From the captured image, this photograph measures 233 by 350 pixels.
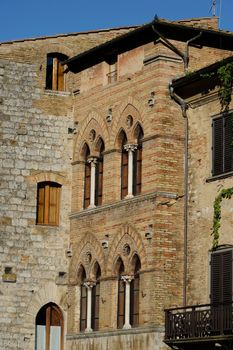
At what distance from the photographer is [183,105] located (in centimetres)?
3116

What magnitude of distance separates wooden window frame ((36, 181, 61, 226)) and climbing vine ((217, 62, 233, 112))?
26.2 feet

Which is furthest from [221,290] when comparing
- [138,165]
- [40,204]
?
[40,204]

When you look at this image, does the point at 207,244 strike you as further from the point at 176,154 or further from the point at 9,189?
the point at 9,189

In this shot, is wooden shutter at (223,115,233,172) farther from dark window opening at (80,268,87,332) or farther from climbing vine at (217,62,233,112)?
dark window opening at (80,268,87,332)

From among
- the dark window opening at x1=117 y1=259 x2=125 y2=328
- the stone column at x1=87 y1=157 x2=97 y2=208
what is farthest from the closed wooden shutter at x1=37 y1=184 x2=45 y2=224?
the dark window opening at x1=117 y1=259 x2=125 y2=328

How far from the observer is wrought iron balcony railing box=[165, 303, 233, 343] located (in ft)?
89.1

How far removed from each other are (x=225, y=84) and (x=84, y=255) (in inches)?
317

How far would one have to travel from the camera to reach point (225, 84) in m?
29.2

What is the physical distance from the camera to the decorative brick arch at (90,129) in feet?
111

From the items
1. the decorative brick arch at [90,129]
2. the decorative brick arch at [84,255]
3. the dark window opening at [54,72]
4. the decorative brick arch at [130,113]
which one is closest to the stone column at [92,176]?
the decorative brick arch at [90,129]

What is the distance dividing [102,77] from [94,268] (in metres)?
6.21

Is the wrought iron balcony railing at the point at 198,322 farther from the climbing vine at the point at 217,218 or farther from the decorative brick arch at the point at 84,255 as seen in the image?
the decorative brick arch at the point at 84,255

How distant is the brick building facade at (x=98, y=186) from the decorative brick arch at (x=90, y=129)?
5 cm

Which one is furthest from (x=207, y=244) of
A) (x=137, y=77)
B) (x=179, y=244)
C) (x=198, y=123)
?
(x=137, y=77)
